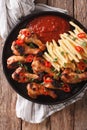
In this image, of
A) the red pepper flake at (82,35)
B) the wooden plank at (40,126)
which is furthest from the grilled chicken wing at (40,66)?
the wooden plank at (40,126)

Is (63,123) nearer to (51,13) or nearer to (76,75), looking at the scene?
(76,75)

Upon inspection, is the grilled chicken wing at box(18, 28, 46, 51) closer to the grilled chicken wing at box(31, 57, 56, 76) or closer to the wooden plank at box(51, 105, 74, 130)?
the grilled chicken wing at box(31, 57, 56, 76)

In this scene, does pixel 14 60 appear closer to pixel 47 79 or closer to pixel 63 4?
pixel 47 79

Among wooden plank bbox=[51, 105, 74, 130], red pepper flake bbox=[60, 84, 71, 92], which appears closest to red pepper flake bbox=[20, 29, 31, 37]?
red pepper flake bbox=[60, 84, 71, 92]

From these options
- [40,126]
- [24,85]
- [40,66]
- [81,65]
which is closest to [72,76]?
[81,65]

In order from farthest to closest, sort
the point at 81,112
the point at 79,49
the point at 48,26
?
1. the point at 81,112
2. the point at 48,26
3. the point at 79,49

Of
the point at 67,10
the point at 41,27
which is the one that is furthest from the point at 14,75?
the point at 67,10

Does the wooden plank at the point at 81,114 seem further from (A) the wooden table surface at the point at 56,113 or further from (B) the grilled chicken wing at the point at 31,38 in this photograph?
(B) the grilled chicken wing at the point at 31,38
